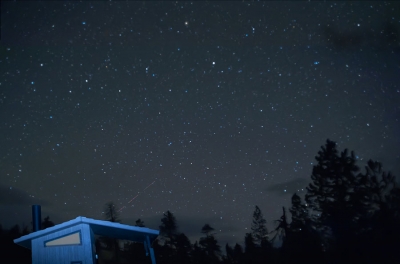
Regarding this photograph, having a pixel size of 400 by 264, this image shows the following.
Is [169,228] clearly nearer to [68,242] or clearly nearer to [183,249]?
[183,249]

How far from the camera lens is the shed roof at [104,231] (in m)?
10.4

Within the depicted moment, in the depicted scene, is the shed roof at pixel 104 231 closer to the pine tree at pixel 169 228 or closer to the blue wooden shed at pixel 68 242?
the blue wooden shed at pixel 68 242

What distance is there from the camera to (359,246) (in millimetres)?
26203

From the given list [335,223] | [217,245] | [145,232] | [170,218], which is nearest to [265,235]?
[217,245]

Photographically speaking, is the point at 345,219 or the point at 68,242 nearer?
the point at 68,242

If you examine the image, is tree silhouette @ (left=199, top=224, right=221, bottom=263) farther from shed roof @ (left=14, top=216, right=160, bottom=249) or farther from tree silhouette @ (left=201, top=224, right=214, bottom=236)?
shed roof @ (left=14, top=216, right=160, bottom=249)

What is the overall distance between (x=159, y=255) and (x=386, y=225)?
1119 inches

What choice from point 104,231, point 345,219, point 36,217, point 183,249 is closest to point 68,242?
point 104,231

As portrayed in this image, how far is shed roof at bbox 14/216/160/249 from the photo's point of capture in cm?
1040

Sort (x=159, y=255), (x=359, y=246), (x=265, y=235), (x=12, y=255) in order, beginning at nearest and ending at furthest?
(x=12, y=255)
(x=359, y=246)
(x=159, y=255)
(x=265, y=235)

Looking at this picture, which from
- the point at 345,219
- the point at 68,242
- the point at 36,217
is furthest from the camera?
the point at 345,219

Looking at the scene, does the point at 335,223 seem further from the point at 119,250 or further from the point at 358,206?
the point at 119,250

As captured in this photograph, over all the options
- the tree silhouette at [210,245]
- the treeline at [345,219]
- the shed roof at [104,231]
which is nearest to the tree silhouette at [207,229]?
the tree silhouette at [210,245]

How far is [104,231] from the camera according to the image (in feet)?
39.0
